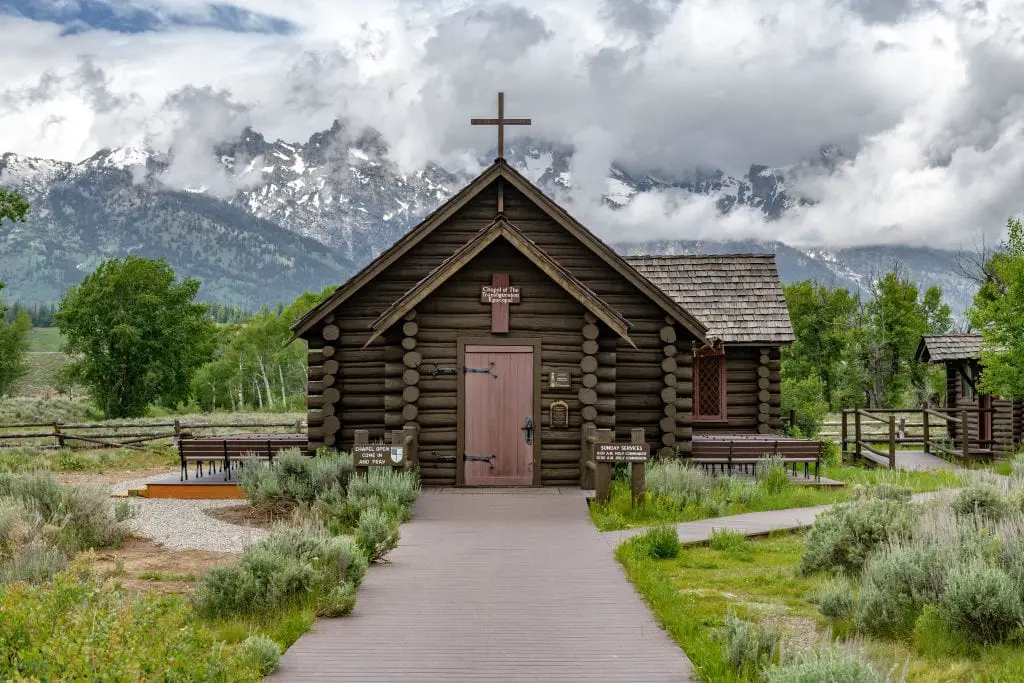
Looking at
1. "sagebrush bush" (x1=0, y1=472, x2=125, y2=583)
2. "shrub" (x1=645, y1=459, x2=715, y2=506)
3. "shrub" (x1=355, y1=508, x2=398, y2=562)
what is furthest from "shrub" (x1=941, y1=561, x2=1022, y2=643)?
"sagebrush bush" (x1=0, y1=472, x2=125, y2=583)

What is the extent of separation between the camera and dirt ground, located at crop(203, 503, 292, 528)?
47.8ft

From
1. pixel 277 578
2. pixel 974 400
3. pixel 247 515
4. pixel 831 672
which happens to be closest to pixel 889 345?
pixel 974 400

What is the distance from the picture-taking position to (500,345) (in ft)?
58.4

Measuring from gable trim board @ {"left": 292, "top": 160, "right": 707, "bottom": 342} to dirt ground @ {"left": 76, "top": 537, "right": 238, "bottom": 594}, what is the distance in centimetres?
661

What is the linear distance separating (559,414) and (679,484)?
2.74 m

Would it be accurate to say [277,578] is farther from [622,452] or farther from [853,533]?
[622,452]

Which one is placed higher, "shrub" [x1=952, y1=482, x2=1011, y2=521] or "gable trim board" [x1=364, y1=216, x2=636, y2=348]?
"gable trim board" [x1=364, y1=216, x2=636, y2=348]

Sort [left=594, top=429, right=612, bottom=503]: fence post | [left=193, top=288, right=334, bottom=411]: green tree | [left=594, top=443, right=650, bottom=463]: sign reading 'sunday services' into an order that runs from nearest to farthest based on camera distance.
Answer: [left=594, top=443, right=650, bottom=463]: sign reading 'sunday services'
[left=594, top=429, right=612, bottom=503]: fence post
[left=193, top=288, right=334, bottom=411]: green tree

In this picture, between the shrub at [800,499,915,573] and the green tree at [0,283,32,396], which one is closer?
the shrub at [800,499,915,573]

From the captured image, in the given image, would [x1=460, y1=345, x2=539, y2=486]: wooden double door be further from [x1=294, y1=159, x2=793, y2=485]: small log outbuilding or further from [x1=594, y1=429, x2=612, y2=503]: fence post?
[x1=594, y1=429, x2=612, y2=503]: fence post

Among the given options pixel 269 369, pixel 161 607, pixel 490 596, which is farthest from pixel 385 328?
pixel 269 369

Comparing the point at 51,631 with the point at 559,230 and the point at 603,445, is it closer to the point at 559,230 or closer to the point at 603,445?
the point at 603,445

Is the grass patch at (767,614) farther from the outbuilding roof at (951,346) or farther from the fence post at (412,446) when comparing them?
the outbuilding roof at (951,346)

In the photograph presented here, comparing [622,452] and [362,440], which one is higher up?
[362,440]
